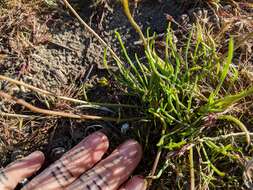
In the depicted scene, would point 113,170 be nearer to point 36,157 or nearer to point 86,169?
point 86,169

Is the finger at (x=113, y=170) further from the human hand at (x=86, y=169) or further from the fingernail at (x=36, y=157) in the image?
the fingernail at (x=36, y=157)

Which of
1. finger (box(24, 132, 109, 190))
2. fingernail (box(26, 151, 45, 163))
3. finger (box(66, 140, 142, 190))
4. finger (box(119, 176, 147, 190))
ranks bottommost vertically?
finger (box(119, 176, 147, 190))

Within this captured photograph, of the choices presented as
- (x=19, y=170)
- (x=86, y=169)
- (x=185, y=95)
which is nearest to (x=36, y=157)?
(x=19, y=170)

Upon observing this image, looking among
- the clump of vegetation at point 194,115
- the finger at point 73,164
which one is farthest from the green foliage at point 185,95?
the finger at point 73,164

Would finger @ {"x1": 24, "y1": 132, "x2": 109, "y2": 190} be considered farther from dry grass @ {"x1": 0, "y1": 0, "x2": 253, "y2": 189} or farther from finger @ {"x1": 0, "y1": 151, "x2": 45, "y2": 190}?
dry grass @ {"x1": 0, "y1": 0, "x2": 253, "y2": 189}

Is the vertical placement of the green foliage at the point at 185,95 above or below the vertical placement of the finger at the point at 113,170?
above

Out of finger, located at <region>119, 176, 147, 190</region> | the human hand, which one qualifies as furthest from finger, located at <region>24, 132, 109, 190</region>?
finger, located at <region>119, 176, 147, 190</region>

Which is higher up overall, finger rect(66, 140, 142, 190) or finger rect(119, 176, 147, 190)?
finger rect(66, 140, 142, 190)
